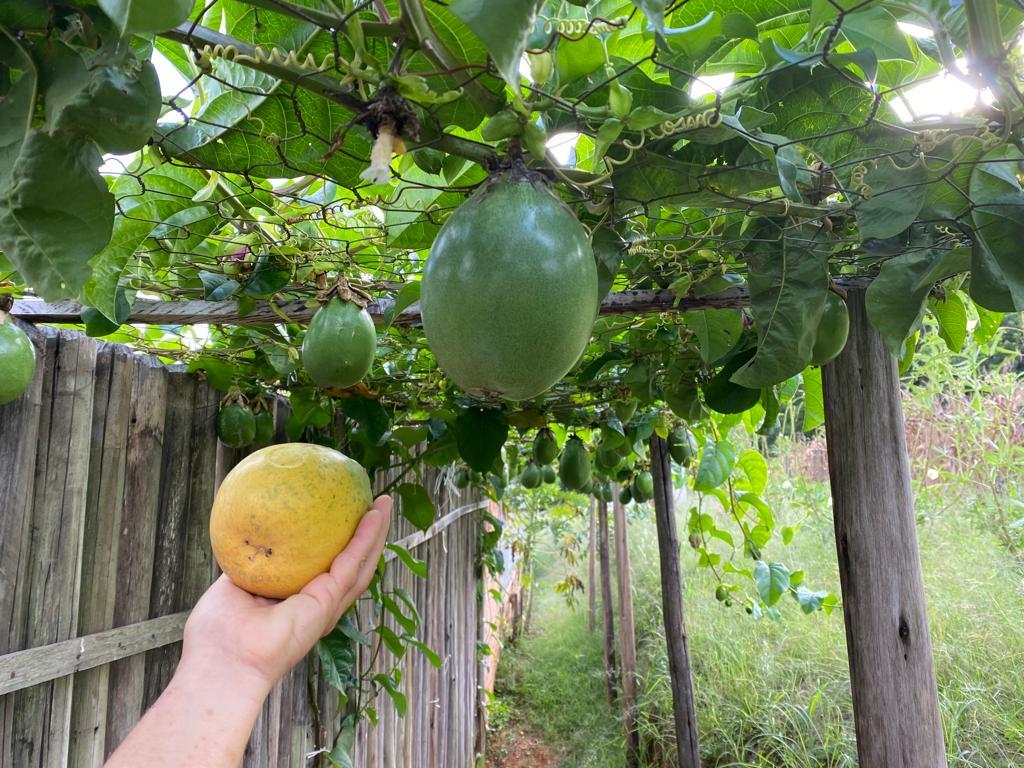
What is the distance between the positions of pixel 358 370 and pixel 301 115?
2.50ft

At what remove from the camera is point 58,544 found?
1.54 m

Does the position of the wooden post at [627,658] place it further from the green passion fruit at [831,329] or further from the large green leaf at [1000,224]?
the large green leaf at [1000,224]

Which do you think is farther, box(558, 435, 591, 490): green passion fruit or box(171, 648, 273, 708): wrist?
box(558, 435, 591, 490): green passion fruit

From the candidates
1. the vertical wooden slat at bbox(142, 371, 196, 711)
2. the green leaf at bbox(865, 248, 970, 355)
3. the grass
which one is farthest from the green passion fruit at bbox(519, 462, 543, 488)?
the green leaf at bbox(865, 248, 970, 355)

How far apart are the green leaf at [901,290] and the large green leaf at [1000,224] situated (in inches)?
3.9

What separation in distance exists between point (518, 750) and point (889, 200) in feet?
24.3

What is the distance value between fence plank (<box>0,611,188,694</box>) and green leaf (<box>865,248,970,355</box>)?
1800 millimetres

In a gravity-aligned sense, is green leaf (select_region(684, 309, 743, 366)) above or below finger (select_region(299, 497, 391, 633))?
above

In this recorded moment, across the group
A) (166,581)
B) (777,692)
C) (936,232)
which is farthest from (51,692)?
(777,692)

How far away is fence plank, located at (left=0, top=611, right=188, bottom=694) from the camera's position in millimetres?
1361

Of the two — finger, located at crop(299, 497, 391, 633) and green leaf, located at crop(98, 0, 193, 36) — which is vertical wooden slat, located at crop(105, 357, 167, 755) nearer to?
finger, located at crop(299, 497, 391, 633)

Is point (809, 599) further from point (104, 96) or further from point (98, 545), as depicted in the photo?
point (104, 96)

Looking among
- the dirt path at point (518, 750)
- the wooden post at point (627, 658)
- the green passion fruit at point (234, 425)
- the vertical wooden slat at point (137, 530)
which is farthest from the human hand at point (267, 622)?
the dirt path at point (518, 750)

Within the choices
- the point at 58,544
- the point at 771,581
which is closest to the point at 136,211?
the point at 58,544
